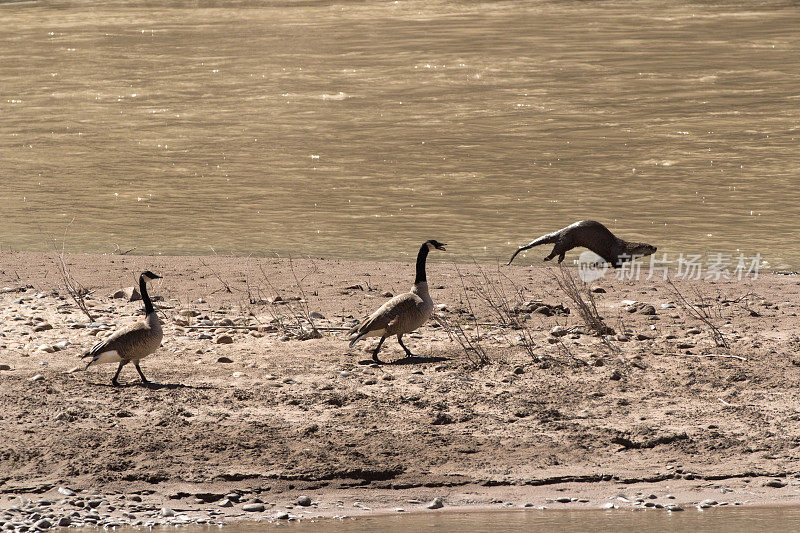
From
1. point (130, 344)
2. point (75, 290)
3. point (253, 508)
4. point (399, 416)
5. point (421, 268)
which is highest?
point (421, 268)

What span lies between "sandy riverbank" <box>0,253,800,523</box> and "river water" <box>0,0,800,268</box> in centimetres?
493

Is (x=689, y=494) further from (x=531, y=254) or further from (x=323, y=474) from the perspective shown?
(x=531, y=254)

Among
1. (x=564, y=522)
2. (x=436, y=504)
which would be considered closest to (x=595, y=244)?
(x=436, y=504)

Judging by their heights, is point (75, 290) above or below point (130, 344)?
below

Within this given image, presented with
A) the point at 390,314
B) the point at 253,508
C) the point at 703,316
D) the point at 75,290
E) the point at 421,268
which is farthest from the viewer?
the point at 75,290

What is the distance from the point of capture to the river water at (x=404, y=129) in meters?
18.5

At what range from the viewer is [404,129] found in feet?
91.6

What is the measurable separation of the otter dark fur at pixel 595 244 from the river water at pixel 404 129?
104 cm

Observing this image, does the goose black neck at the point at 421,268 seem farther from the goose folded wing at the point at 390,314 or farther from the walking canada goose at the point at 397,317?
the goose folded wing at the point at 390,314

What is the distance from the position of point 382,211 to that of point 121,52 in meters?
24.5

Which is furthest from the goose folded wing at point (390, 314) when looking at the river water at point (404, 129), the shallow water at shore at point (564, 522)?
the river water at point (404, 129)

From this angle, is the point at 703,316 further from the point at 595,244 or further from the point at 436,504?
the point at 436,504

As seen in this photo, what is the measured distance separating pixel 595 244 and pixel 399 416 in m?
6.53

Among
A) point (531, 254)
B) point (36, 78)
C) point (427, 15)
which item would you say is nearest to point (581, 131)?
point (531, 254)
